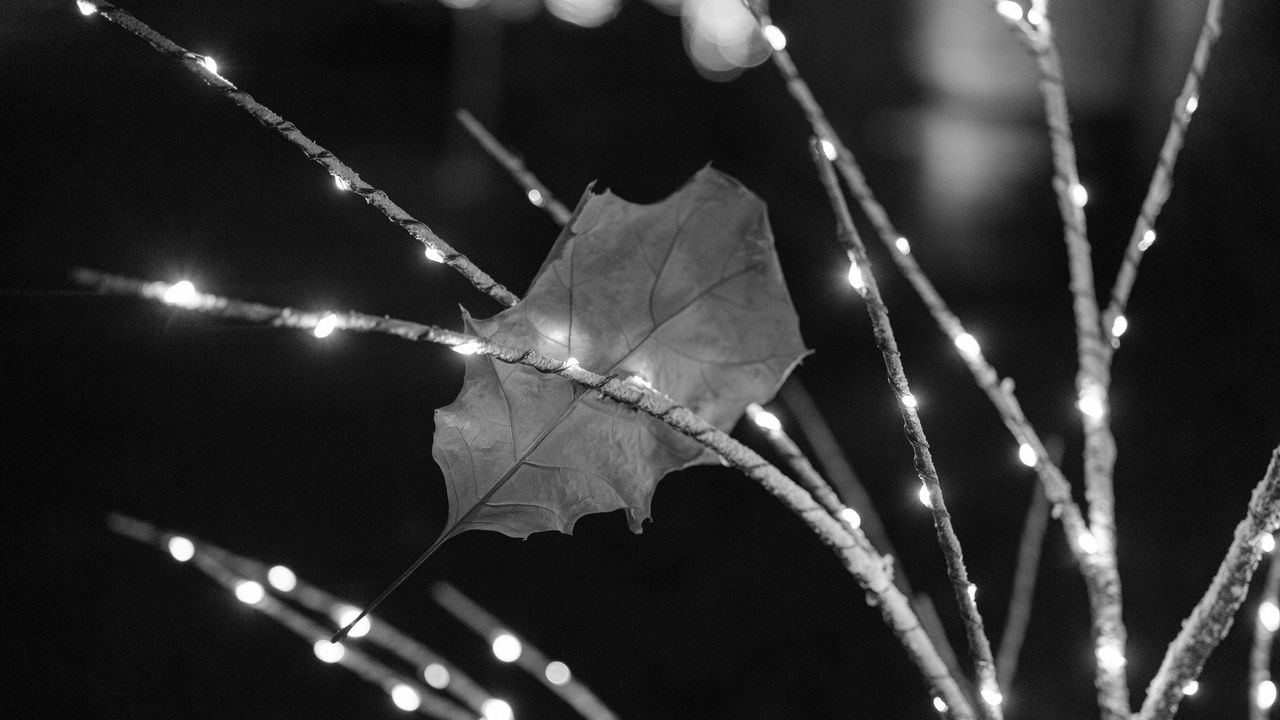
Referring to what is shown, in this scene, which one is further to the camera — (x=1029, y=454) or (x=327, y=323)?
(x=1029, y=454)

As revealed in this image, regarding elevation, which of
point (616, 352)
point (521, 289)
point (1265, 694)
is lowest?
point (1265, 694)

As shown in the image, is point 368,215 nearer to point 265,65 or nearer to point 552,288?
point 265,65

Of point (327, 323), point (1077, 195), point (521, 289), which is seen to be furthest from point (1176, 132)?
point (521, 289)

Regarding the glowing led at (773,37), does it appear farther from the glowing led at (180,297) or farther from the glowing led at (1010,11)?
the glowing led at (180,297)

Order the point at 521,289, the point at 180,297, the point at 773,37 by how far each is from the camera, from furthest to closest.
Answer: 1. the point at 521,289
2. the point at 773,37
3. the point at 180,297

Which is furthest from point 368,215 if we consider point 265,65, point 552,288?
point 552,288

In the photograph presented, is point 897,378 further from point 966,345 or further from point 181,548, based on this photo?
point 181,548

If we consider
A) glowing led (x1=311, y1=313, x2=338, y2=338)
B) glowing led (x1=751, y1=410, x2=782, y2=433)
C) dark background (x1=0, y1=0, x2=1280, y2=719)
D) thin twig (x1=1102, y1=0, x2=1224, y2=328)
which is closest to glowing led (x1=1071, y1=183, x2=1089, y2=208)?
thin twig (x1=1102, y1=0, x2=1224, y2=328)
